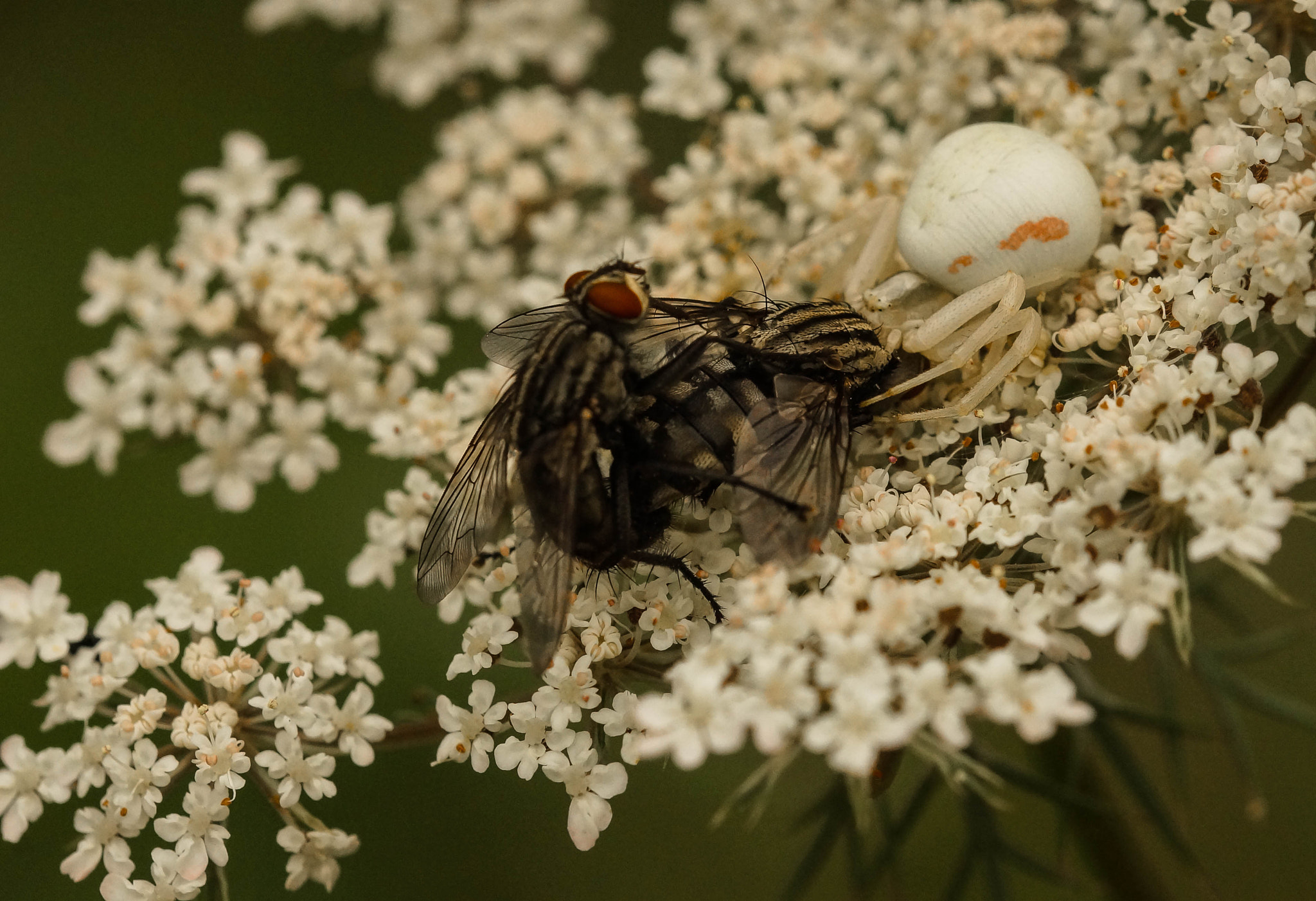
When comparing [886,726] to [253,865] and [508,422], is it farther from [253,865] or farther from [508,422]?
[253,865]

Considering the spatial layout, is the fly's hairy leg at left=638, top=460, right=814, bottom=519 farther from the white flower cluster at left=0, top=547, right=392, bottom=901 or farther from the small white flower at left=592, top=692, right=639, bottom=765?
the white flower cluster at left=0, top=547, right=392, bottom=901

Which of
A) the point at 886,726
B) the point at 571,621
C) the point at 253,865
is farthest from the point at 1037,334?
the point at 253,865

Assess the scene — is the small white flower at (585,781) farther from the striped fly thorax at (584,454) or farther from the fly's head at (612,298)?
the fly's head at (612,298)

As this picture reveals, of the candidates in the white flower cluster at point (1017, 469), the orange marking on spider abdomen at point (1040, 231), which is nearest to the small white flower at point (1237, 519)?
→ the white flower cluster at point (1017, 469)

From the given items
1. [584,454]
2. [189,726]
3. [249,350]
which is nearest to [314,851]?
[189,726]

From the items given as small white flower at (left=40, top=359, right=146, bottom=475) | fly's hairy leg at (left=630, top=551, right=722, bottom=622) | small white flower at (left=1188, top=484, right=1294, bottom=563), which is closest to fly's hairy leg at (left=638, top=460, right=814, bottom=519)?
fly's hairy leg at (left=630, top=551, right=722, bottom=622)
